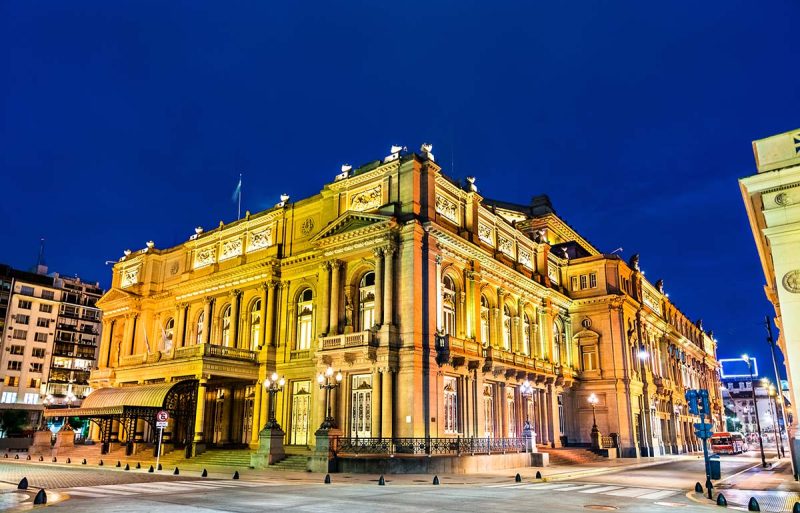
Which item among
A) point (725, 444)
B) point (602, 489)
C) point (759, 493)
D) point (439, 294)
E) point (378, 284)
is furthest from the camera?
point (725, 444)

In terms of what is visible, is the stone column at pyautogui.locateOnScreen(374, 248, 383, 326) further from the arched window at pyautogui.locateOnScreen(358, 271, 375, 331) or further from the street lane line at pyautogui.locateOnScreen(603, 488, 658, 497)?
the street lane line at pyautogui.locateOnScreen(603, 488, 658, 497)

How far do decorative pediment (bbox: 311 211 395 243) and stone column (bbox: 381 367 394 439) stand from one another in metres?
8.49

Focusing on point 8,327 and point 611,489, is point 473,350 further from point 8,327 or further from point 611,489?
point 8,327

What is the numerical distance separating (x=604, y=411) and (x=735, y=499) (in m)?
33.5

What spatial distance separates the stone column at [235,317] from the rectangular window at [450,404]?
16576 millimetres

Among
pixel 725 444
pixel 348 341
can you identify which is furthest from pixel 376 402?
pixel 725 444

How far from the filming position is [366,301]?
39.1 meters

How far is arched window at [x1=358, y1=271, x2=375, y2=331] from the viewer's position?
38.7 m

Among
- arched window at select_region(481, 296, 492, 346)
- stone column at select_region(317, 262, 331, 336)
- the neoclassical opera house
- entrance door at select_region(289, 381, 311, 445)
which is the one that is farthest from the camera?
arched window at select_region(481, 296, 492, 346)

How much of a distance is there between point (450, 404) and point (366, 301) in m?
8.13

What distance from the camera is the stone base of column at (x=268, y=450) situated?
32562 millimetres

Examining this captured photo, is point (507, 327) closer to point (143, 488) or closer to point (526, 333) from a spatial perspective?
point (526, 333)

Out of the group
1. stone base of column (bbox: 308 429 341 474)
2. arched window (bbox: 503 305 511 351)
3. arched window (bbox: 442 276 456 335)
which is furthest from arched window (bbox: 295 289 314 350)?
arched window (bbox: 503 305 511 351)

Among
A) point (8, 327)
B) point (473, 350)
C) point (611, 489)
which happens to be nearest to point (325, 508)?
point (611, 489)
